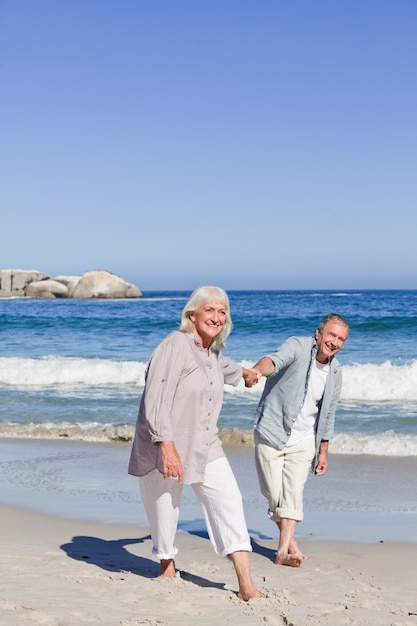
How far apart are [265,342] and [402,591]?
20.0m

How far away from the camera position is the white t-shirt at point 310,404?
5207 mm

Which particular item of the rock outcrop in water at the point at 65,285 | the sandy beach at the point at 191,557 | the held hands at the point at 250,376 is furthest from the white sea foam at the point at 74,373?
the rock outcrop in water at the point at 65,285

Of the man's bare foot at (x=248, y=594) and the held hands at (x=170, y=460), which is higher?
the held hands at (x=170, y=460)

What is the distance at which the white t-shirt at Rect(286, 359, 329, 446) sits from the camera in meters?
5.21

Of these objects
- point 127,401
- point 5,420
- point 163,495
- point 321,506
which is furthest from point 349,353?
point 163,495

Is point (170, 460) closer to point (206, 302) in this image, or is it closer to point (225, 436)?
point (206, 302)

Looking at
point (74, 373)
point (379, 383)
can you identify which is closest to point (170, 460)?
point (379, 383)

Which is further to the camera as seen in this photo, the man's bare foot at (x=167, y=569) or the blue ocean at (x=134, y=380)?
the blue ocean at (x=134, y=380)

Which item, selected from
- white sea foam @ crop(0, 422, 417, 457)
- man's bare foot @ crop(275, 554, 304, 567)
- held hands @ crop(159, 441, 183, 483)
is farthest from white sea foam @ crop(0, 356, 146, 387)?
held hands @ crop(159, 441, 183, 483)

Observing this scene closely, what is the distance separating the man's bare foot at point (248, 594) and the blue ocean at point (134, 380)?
5.13 meters

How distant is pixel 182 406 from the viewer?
4.14m

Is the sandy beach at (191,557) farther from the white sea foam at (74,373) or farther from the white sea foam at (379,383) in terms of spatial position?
the white sea foam at (74,373)

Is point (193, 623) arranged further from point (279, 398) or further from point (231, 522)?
point (279, 398)

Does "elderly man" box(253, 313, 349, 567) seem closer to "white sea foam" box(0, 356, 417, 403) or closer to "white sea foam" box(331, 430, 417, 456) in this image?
"white sea foam" box(331, 430, 417, 456)
